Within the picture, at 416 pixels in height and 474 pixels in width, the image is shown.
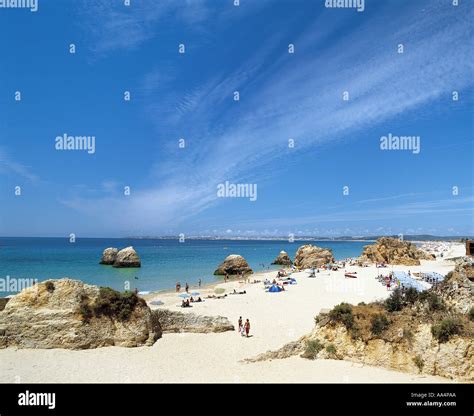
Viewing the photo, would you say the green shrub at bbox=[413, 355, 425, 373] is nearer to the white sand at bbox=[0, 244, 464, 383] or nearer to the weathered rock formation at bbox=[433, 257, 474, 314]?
the white sand at bbox=[0, 244, 464, 383]

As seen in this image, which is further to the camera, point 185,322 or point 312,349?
point 185,322

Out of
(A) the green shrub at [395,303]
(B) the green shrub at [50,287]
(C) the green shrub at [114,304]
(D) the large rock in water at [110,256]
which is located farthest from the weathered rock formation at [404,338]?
(D) the large rock in water at [110,256]

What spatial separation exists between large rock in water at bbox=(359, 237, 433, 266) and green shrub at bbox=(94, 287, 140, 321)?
173 feet

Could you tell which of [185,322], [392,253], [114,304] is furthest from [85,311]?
[392,253]

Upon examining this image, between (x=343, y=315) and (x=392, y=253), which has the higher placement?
(x=343, y=315)

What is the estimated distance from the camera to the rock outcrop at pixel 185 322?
59.0 feet

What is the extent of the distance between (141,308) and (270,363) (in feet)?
23.4

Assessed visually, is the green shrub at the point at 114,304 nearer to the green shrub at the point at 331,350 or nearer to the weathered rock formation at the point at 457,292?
the green shrub at the point at 331,350

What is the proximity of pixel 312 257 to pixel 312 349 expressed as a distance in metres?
51.0

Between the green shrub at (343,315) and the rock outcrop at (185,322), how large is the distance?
7.98 metres

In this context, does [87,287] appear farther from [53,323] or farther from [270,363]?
[270,363]

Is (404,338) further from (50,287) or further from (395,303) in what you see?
(50,287)

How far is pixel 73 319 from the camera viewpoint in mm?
14797
